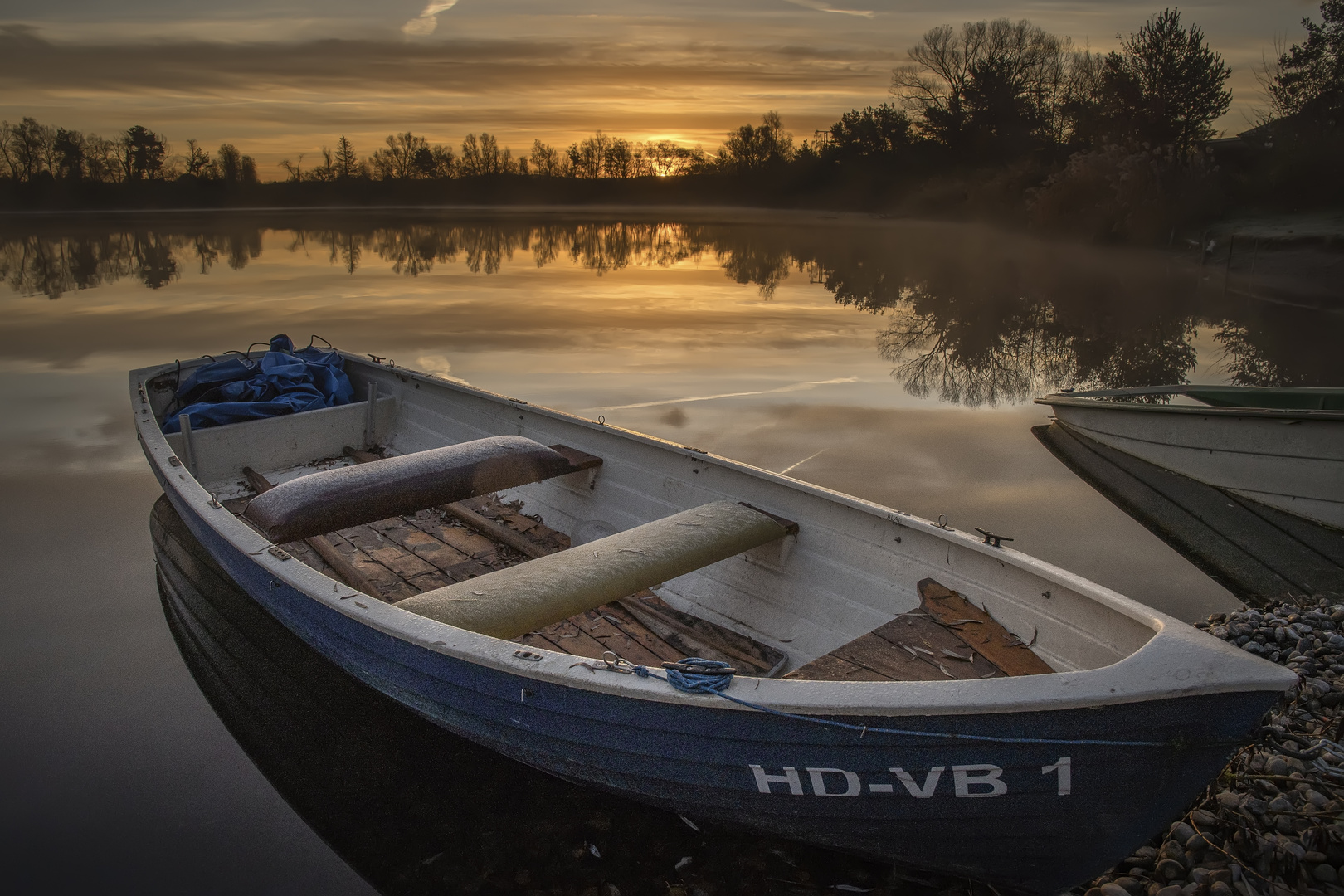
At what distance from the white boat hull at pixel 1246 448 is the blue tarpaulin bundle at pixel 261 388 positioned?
390 inches

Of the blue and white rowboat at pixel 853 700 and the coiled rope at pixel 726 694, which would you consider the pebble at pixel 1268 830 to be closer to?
the blue and white rowboat at pixel 853 700

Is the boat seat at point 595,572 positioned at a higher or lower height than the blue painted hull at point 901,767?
higher

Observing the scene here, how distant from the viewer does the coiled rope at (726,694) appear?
125 inches

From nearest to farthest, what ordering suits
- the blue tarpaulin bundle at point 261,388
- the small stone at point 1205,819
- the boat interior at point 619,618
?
the small stone at point 1205,819, the boat interior at point 619,618, the blue tarpaulin bundle at point 261,388

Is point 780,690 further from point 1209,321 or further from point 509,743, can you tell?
point 1209,321

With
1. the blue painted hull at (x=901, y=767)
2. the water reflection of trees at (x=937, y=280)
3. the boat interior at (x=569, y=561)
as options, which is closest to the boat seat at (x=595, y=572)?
the boat interior at (x=569, y=561)

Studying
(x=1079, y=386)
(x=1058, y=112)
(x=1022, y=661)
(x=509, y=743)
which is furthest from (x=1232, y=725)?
(x=1058, y=112)

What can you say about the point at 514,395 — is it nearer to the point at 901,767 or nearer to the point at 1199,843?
the point at 901,767

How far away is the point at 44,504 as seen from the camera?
871cm

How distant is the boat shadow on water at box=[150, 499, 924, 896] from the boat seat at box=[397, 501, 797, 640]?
107cm

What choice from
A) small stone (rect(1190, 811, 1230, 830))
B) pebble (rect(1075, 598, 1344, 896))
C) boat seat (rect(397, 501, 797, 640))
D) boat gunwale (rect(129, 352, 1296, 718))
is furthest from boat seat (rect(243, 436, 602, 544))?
small stone (rect(1190, 811, 1230, 830))

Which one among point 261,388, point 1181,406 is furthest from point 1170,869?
point 261,388

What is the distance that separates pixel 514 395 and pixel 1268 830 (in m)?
11.0

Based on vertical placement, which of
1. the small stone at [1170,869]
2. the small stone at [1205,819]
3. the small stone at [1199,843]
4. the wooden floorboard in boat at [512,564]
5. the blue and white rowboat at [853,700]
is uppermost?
the blue and white rowboat at [853,700]
